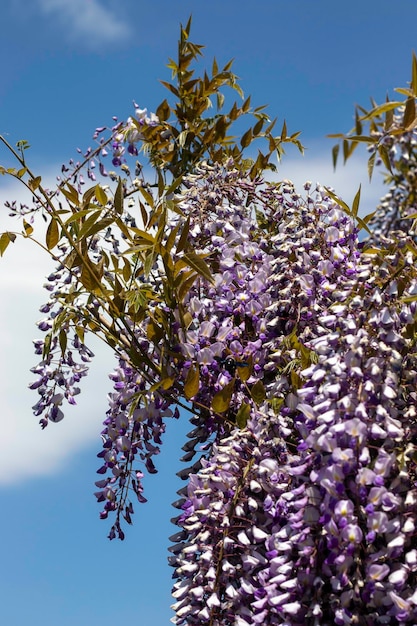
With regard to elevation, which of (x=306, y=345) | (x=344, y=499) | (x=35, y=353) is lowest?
(x=344, y=499)

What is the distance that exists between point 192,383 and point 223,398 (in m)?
0.13

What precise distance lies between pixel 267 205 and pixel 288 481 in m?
1.65

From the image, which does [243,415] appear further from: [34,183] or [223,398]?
[34,183]

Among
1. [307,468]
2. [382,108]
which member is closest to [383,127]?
[382,108]

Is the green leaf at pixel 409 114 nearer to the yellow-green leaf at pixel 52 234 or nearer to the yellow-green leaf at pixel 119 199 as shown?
the yellow-green leaf at pixel 119 199

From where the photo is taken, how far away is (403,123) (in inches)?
107

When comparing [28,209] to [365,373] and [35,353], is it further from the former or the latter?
[365,373]

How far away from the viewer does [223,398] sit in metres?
3.48

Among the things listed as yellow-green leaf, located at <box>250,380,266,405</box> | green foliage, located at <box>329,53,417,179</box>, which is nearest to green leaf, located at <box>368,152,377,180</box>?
green foliage, located at <box>329,53,417,179</box>

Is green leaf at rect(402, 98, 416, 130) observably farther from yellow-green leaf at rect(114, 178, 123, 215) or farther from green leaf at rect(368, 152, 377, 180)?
yellow-green leaf at rect(114, 178, 123, 215)

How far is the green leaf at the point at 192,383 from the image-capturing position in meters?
3.49

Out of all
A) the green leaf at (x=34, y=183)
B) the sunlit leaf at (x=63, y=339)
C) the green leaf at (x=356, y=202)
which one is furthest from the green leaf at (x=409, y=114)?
the sunlit leaf at (x=63, y=339)

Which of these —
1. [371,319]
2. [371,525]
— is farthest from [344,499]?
[371,319]

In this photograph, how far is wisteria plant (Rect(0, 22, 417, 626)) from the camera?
9.18 ft
